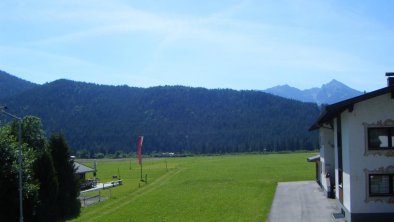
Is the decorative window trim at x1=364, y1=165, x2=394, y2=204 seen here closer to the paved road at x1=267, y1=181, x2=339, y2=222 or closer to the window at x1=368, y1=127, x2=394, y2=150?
the window at x1=368, y1=127, x2=394, y2=150

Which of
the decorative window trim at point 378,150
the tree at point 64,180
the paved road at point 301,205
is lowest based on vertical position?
the paved road at point 301,205

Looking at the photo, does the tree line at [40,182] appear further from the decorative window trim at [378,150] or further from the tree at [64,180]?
the decorative window trim at [378,150]

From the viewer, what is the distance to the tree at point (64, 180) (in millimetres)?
41375

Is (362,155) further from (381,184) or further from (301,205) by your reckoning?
(301,205)

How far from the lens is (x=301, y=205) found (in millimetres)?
39781

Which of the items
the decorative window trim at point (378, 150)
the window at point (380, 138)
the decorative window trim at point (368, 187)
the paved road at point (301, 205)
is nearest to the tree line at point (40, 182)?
the paved road at point (301, 205)

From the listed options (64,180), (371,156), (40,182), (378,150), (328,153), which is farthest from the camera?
(328,153)

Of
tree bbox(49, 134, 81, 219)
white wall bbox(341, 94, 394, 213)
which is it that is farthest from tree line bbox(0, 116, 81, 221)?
white wall bbox(341, 94, 394, 213)

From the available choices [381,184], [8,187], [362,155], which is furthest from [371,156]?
[8,187]

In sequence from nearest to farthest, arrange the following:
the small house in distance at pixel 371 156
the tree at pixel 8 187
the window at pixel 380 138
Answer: the small house in distance at pixel 371 156
the window at pixel 380 138
the tree at pixel 8 187

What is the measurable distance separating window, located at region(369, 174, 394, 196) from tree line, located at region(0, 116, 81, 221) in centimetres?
2230

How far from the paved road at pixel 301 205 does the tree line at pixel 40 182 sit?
16.2 m

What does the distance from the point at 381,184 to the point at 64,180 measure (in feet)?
82.9

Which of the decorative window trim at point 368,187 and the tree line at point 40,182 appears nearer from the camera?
the decorative window trim at point 368,187
